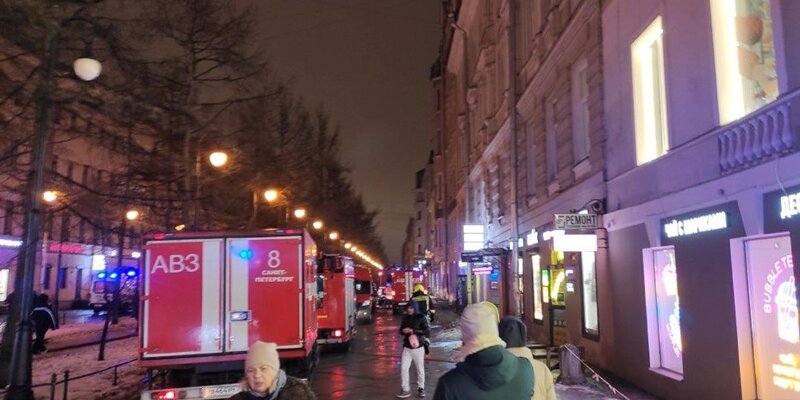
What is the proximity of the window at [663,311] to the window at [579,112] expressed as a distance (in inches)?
196

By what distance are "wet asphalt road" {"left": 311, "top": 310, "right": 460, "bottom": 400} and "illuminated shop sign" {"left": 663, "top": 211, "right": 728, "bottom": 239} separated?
5040 millimetres

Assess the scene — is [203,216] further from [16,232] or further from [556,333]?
[16,232]

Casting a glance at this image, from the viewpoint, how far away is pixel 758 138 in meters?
7.86

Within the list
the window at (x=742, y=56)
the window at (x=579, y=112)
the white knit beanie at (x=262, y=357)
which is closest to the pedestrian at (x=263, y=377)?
the white knit beanie at (x=262, y=357)

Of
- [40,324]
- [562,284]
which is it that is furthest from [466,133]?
[40,324]

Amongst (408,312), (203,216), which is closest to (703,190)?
(408,312)

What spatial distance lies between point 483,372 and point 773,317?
6477 millimetres

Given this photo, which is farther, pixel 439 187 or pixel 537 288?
pixel 439 187

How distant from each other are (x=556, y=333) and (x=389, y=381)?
4337 mm

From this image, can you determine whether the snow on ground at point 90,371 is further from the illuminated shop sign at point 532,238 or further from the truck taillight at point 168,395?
the illuminated shop sign at point 532,238

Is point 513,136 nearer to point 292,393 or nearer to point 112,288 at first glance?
point 292,393

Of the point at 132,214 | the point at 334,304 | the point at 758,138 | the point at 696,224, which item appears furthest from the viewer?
the point at 132,214

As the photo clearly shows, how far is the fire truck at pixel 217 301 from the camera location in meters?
10.7

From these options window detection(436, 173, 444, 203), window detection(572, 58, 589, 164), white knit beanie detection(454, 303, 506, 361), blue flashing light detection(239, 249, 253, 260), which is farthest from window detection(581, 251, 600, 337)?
window detection(436, 173, 444, 203)
